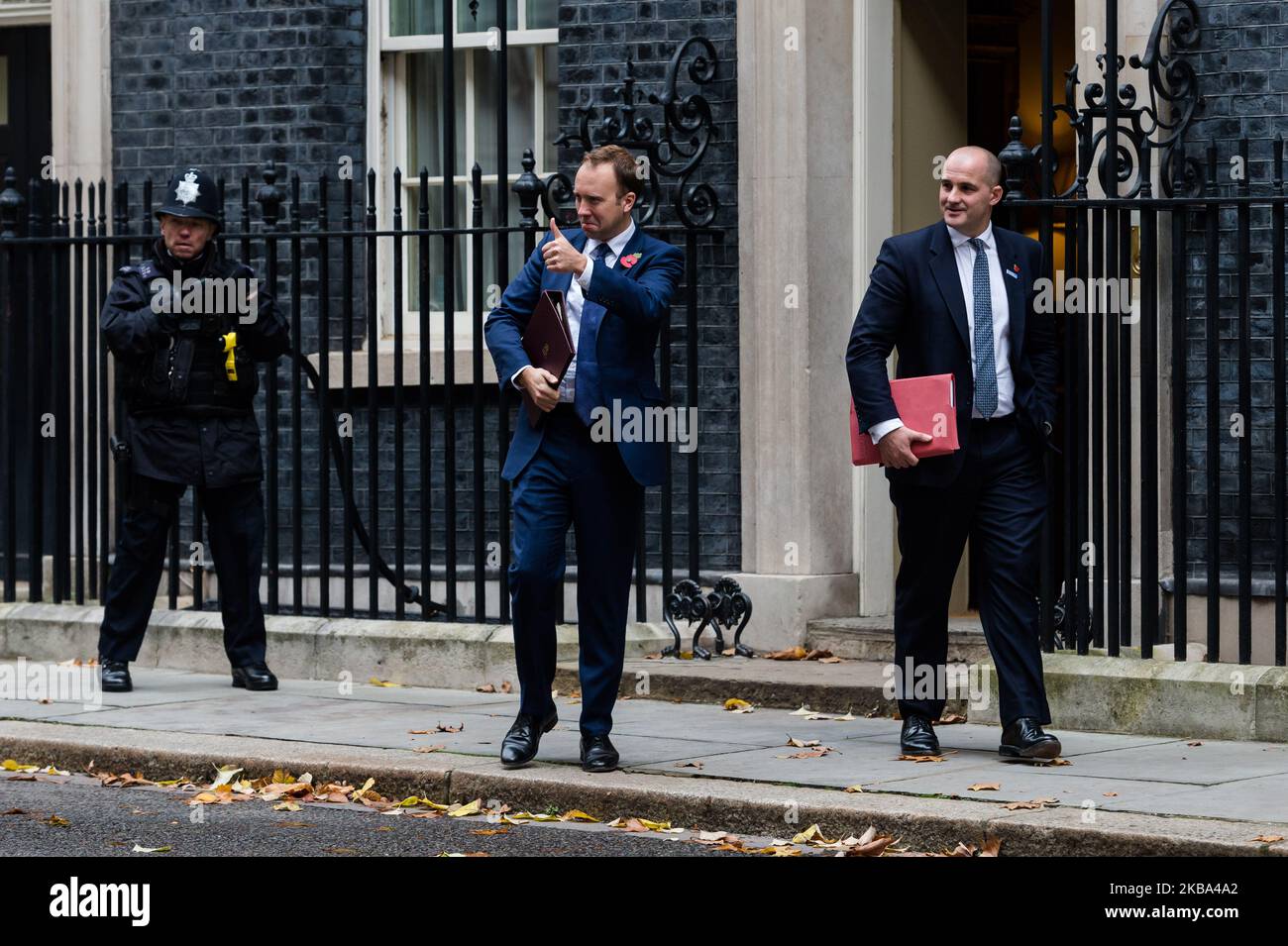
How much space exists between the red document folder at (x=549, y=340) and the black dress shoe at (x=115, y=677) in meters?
3.12

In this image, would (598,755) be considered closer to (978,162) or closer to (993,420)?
(993,420)

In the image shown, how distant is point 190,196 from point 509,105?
2.49 meters

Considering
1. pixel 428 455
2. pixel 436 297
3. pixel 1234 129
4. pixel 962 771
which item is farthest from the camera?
pixel 436 297

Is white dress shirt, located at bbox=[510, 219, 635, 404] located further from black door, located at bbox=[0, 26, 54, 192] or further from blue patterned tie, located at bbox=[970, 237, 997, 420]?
black door, located at bbox=[0, 26, 54, 192]

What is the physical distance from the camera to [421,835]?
725 cm

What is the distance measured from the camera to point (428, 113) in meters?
12.3

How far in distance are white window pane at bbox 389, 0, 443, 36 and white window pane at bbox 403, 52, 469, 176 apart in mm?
126

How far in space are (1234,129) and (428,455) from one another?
3685mm

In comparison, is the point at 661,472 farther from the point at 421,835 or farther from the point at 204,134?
the point at 204,134

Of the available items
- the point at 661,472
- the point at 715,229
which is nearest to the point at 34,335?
the point at 715,229

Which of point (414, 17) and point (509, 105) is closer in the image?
point (509, 105)

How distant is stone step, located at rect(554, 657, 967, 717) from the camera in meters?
9.49

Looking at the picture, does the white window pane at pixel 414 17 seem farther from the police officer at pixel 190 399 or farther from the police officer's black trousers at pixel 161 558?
the police officer's black trousers at pixel 161 558

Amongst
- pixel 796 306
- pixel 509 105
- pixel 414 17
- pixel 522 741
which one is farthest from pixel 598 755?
pixel 414 17
